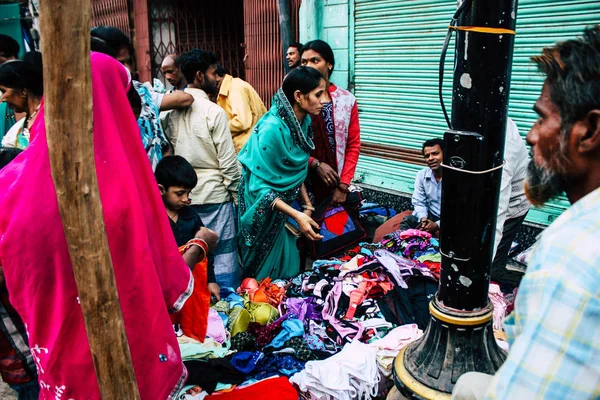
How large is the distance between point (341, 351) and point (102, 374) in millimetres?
1746

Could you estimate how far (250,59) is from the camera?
7891mm

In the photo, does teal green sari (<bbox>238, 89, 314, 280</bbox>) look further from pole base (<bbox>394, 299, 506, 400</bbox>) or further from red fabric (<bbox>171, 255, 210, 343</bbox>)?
pole base (<bbox>394, 299, 506, 400</bbox>)

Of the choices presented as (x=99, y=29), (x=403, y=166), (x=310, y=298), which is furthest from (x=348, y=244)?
(x=99, y=29)

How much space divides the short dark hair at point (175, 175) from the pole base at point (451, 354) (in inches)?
69.2

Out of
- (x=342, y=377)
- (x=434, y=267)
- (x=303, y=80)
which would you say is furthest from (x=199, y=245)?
(x=434, y=267)

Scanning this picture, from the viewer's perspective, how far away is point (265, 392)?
9.19 feet

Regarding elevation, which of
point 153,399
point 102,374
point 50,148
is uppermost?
point 50,148

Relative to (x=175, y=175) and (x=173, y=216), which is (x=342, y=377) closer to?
(x=173, y=216)

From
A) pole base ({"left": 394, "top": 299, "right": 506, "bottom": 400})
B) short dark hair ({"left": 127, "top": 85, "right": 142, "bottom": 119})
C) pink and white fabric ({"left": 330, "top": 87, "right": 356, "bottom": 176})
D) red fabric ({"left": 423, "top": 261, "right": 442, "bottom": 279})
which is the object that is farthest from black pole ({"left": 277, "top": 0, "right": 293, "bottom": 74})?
pole base ({"left": 394, "top": 299, "right": 506, "bottom": 400})

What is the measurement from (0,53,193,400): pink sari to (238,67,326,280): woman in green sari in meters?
1.82

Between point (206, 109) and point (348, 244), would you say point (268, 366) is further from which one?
point (206, 109)

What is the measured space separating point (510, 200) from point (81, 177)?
2925mm

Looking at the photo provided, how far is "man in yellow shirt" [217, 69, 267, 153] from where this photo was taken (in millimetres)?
4902

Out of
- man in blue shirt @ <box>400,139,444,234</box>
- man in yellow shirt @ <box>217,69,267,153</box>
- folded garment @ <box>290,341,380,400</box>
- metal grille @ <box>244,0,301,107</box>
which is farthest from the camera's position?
metal grille @ <box>244,0,301,107</box>
